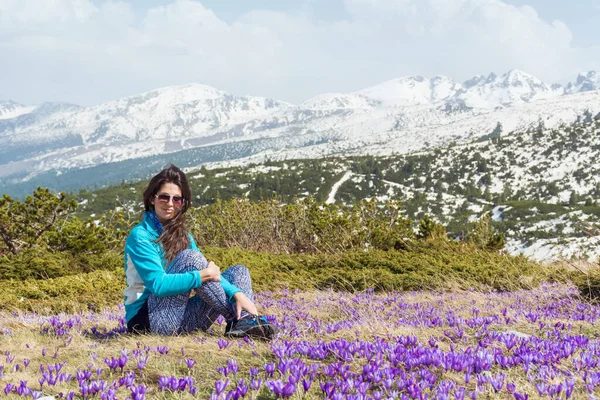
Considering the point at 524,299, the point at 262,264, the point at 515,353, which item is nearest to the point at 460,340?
the point at 515,353

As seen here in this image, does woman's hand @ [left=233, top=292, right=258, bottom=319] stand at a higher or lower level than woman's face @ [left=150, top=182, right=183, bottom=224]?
lower

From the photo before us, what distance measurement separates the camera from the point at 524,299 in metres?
6.77

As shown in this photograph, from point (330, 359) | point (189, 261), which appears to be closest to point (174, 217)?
point (189, 261)

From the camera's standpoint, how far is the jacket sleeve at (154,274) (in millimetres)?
4488

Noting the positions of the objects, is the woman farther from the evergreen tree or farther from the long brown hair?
the evergreen tree

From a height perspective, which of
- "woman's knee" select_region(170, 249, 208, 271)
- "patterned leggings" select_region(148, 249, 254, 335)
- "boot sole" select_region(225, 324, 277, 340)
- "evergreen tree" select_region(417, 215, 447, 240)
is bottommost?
"evergreen tree" select_region(417, 215, 447, 240)

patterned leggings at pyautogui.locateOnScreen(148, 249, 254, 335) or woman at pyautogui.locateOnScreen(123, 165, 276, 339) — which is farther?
patterned leggings at pyautogui.locateOnScreen(148, 249, 254, 335)

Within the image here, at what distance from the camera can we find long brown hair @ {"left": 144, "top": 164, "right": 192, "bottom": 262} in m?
4.83

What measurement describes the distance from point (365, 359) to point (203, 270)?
6.16 feet

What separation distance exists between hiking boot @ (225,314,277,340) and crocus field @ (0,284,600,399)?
13cm

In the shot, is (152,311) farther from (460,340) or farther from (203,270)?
(460,340)

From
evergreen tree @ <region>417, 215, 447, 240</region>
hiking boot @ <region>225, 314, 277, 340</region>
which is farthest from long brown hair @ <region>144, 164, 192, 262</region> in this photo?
evergreen tree @ <region>417, 215, 447, 240</region>

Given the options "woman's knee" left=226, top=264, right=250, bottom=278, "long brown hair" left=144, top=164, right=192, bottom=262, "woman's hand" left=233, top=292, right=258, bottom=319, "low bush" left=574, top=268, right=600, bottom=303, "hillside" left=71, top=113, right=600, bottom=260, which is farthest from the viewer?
"hillside" left=71, top=113, right=600, bottom=260

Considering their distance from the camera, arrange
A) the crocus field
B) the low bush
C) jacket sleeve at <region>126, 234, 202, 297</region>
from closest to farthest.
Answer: the crocus field, jacket sleeve at <region>126, 234, 202, 297</region>, the low bush
